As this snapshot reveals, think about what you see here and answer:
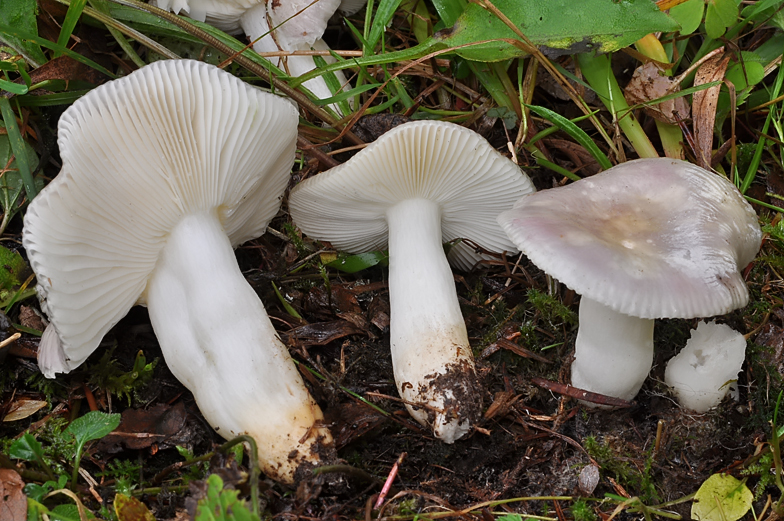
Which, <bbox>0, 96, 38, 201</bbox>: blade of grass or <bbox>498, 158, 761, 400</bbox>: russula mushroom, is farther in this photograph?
<bbox>0, 96, 38, 201</bbox>: blade of grass

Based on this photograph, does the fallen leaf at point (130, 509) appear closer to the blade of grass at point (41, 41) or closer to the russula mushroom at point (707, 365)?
the blade of grass at point (41, 41)

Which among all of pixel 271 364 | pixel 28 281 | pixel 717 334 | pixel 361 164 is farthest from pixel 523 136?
pixel 28 281

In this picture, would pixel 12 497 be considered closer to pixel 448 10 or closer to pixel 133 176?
pixel 133 176

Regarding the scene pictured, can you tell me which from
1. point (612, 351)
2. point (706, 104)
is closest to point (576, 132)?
point (706, 104)

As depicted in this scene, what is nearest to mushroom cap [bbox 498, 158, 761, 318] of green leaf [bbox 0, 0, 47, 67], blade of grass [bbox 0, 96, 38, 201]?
blade of grass [bbox 0, 96, 38, 201]

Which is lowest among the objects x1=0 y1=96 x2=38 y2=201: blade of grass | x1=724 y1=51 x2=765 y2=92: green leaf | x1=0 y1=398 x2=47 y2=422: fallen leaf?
x1=0 y1=398 x2=47 y2=422: fallen leaf

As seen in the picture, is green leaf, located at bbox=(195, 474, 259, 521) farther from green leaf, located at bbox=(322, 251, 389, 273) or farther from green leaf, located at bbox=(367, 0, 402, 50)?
green leaf, located at bbox=(367, 0, 402, 50)

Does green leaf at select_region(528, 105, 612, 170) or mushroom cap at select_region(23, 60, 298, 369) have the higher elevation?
mushroom cap at select_region(23, 60, 298, 369)
